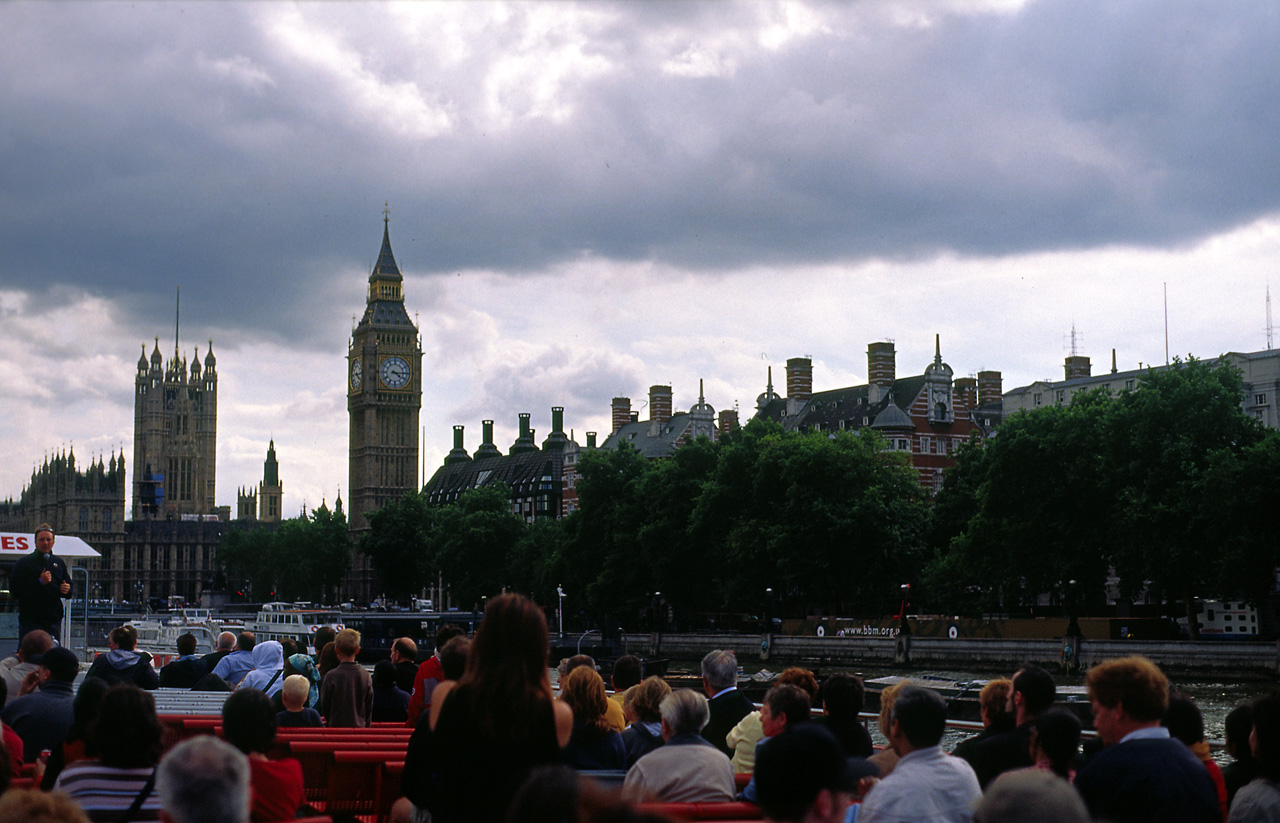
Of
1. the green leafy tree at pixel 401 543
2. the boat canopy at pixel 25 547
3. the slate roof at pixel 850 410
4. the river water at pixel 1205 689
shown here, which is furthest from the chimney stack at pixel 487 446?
the boat canopy at pixel 25 547

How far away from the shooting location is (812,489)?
64312mm

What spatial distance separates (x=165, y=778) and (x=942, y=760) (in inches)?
137

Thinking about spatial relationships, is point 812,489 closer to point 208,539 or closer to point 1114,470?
point 1114,470

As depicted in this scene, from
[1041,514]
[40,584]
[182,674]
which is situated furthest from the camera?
[1041,514]

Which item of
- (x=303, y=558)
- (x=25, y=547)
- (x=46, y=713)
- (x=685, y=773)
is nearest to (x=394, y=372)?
(x=303, y=558)

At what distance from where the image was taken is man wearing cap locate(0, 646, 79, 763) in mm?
8836

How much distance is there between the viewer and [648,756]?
7352mm

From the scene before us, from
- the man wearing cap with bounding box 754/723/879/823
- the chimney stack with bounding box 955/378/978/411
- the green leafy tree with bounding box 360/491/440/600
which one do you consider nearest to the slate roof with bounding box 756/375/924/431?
the chimney stack with bounding box 955/378/978/411

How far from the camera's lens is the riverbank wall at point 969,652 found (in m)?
45.2

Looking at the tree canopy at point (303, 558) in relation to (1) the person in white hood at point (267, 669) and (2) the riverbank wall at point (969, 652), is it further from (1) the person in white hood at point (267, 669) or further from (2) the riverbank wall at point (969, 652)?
(1) the person in white hood at point (267, 669)

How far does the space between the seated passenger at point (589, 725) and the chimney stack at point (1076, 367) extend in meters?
88.9

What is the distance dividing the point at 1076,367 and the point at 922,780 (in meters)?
91.0

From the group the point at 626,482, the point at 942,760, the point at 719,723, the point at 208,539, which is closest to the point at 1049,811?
the point at 942,760

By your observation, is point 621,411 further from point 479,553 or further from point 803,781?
point 803,781
